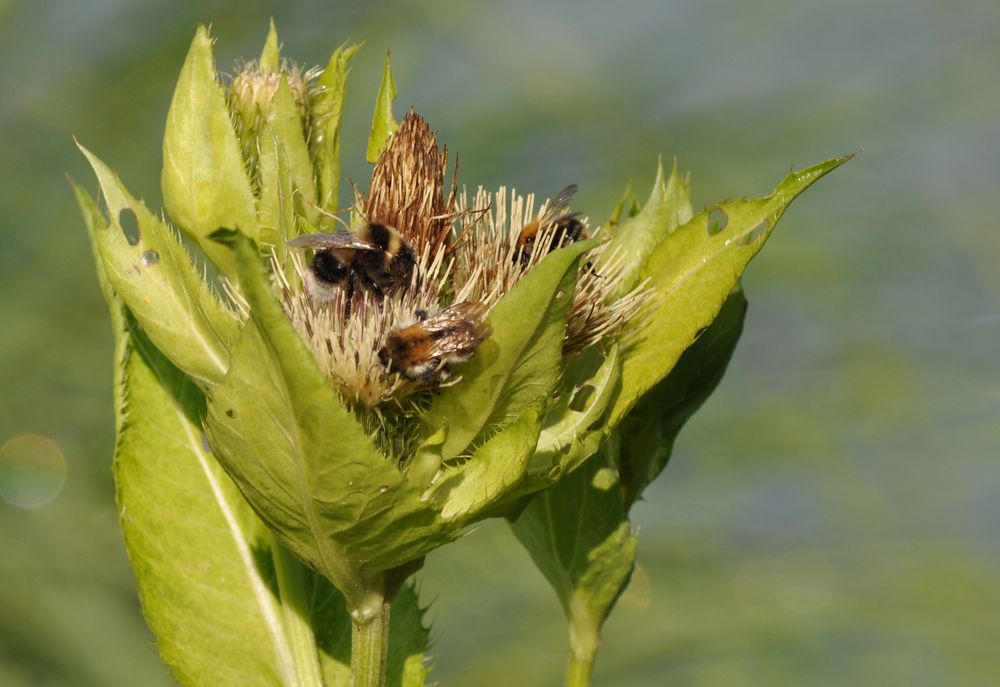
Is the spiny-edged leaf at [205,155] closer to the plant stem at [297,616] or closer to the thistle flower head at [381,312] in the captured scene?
the thistle flower head at [381,312]

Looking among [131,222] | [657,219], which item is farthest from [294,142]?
[657,219]

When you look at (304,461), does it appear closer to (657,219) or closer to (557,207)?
(557,207)

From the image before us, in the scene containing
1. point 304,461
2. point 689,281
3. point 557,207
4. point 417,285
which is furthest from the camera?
point 557,207

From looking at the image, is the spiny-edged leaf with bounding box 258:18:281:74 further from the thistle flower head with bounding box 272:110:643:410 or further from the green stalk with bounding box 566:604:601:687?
the green stalk with bounding box 566:604:601:687

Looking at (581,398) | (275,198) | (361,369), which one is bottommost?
(581,398)

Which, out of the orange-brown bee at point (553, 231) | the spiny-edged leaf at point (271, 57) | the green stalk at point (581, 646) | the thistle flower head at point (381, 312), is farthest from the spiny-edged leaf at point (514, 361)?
the spiny-edged leaf at point (271, 57)

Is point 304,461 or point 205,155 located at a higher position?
point 205,155

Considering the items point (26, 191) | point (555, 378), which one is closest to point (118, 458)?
point (555, 378)
